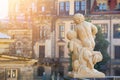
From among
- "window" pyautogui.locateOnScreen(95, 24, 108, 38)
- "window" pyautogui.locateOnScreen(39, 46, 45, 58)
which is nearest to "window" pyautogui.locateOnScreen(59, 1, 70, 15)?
"window" pyautogui.locateOnScreen(95, 24, 108, 38)

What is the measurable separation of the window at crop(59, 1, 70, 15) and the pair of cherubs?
36516mm

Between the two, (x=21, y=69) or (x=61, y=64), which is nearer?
(x=21, y=69)

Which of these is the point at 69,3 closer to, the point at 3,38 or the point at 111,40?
the point at 111,40

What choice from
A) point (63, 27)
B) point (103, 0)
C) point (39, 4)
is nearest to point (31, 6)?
point (39, 4)

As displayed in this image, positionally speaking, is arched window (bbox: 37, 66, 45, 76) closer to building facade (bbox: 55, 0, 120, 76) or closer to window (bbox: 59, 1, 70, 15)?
building facade (bbox: 55, 0, 120, 76)

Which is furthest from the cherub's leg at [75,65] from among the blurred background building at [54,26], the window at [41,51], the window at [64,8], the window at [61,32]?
the window at [41,51]

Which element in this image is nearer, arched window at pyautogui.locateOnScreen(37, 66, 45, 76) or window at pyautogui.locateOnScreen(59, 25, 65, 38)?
window at pyautogui.locateOnScreen(59, 25, 65, 38)

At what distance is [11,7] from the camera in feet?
181

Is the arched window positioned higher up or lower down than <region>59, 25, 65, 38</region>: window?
lower down

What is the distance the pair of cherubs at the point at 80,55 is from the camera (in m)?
11.6

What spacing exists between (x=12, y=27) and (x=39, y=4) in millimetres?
4293

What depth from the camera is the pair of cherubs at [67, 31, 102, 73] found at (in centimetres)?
1164

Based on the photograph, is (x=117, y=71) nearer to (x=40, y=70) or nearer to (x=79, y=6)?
(x=79, y=6)

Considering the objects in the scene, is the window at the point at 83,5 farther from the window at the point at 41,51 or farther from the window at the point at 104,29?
the window at the point at 41,51
